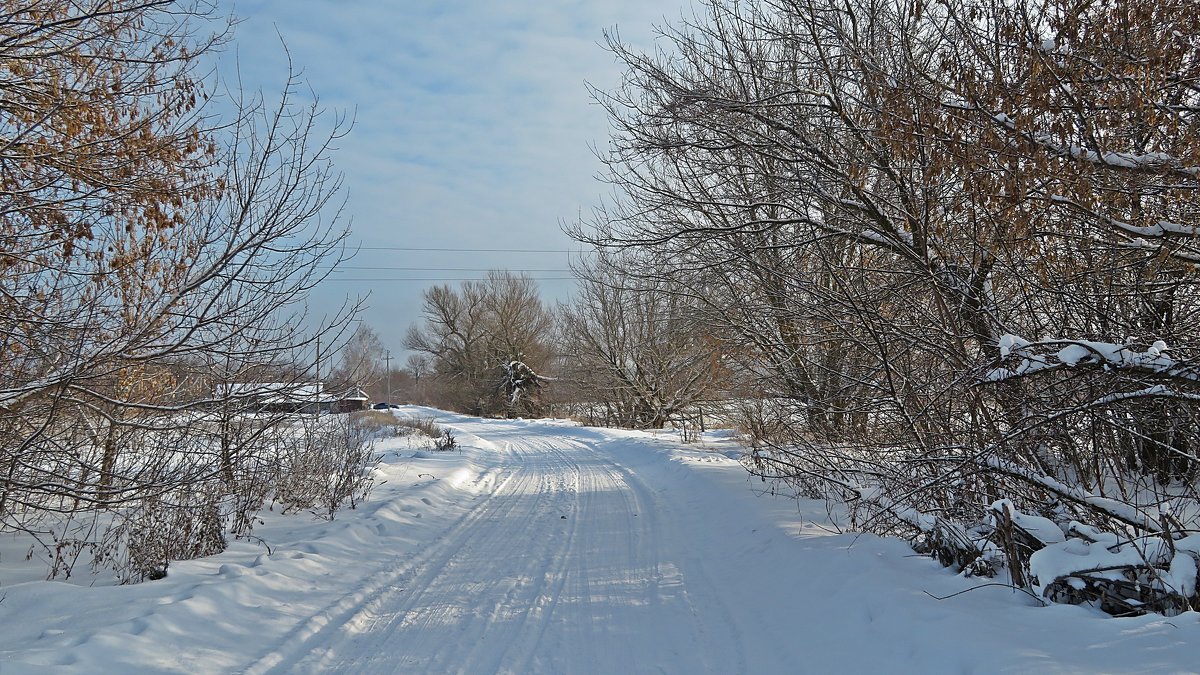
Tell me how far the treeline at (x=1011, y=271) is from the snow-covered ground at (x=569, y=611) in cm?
62

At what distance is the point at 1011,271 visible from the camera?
18.2 ft

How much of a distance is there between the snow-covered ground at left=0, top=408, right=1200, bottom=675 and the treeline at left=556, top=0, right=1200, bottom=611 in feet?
2.04

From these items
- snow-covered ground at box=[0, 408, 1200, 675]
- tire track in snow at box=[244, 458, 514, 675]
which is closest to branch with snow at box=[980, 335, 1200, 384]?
snow-covered ground at box=[0, 408, 1200, 675]

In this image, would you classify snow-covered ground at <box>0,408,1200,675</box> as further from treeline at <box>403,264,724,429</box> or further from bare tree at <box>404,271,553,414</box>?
bare tree at <box>404,271,553,414</box>

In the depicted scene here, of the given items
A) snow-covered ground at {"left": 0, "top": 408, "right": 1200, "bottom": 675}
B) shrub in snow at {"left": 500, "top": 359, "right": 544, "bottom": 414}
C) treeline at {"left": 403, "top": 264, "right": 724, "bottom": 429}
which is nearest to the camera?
snow-covered ground at {"left": 0, "top": 408, "right": 1200, "bottom": 675}

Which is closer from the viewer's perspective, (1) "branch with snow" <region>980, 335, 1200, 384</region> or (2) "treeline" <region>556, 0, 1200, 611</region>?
(1) "branch with snow" <region>980, 335, 1200, 384</region>

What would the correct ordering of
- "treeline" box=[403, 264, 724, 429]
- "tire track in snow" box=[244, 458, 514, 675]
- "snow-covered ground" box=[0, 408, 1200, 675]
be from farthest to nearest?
1. "treeline" box=[403, 264, 724, 429]
2. "tire track in snow" box=[244, 458, 514, 675]
3. "snow-covered ground" box=[0, 408, 1200, 675]

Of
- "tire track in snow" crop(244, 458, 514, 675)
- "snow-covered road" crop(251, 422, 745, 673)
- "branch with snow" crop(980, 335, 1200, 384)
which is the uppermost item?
"branch with snow" crop(980, 335, 1200, 384)

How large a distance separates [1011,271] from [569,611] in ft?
14.3

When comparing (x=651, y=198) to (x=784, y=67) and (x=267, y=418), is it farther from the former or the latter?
(x=267, y=418)

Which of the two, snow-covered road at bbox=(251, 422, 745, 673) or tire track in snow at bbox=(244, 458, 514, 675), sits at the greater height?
snow-covered road at bbox=(251, 422, 745, 673)

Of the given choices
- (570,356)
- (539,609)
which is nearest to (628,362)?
(570,356)

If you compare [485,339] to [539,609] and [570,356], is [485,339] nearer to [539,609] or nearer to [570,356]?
[570,356]

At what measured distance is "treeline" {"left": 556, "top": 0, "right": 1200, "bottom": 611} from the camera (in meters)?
4.50
